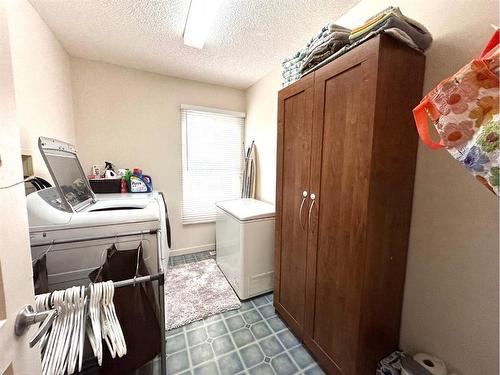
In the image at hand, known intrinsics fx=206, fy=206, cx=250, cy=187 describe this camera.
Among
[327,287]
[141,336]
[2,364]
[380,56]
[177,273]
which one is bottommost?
[177,273]

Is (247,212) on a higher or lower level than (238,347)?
higher

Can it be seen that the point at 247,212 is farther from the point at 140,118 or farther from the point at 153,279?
the point at 140,118

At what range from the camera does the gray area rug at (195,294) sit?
182cm

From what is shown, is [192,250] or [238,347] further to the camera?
[192,250]

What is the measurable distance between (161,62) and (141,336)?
8.27ft

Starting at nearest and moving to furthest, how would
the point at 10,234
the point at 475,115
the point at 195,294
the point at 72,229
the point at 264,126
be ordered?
1. the point at 10,234
2. the point at 475,115
3. the point at 72,229
4. the point at 195,294
5. the point at 264,126

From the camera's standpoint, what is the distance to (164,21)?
5.38 feet

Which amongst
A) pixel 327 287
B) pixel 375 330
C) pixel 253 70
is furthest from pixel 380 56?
pixel 253 70

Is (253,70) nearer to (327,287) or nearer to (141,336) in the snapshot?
(327,287)

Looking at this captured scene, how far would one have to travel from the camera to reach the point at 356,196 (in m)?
1.05

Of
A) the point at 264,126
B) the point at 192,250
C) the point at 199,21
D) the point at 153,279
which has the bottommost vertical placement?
the point at 192,250

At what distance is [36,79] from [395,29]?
7.70ft

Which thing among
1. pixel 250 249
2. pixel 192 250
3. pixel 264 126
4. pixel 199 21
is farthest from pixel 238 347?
pixel 199 21

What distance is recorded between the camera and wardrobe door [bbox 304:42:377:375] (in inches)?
39.9
